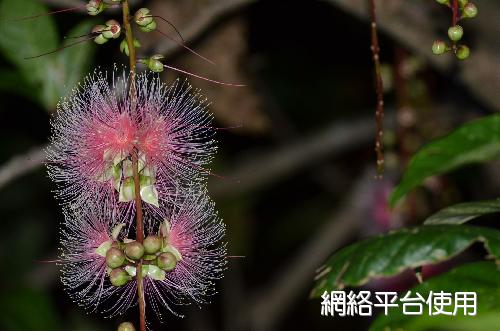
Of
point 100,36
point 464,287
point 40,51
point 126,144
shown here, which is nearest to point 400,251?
point 464,287

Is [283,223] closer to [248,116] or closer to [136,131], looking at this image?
[248,116]

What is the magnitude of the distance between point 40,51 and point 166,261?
97 cm

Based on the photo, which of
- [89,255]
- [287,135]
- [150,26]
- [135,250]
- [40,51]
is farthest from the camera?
[287,135]

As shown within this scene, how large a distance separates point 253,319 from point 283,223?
42.8 inches

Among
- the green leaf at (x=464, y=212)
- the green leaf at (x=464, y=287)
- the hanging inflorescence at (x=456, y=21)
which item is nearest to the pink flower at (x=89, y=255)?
the green leaf at (x=464, y=287)

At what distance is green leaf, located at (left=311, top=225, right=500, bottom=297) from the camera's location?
130 cm

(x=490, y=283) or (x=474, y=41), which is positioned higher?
(x=474, y=41)

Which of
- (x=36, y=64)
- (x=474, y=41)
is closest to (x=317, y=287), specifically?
(x=36, y=64)

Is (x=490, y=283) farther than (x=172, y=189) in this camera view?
No

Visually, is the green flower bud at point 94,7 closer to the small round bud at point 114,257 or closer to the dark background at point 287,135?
the small round bud at point 114,257

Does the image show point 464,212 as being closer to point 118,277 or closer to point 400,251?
point 400,251

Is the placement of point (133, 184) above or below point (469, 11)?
below

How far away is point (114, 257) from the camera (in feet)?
4.11

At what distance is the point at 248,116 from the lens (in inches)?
122
